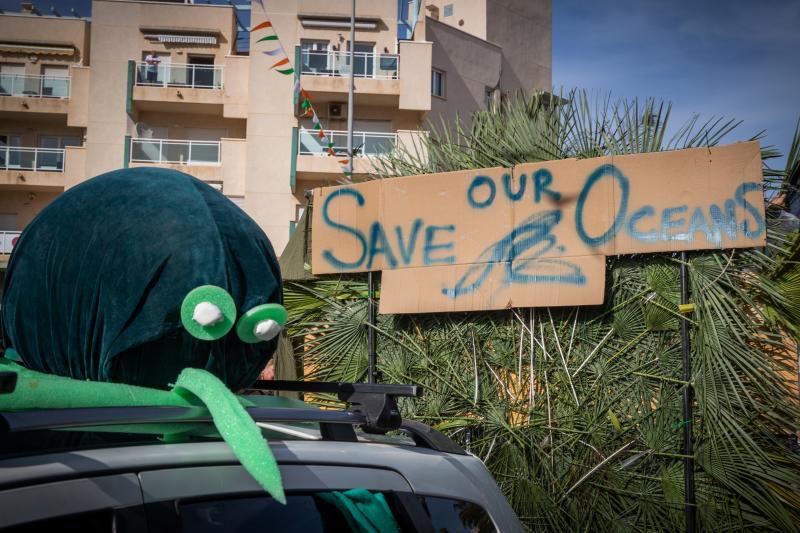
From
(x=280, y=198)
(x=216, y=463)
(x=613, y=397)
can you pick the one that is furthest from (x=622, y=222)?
(x=280, y=198)

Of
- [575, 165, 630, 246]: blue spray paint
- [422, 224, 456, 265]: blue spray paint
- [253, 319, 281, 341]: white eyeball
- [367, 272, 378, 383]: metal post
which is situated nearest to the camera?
[253, 319, 281, 341]: white eyeball

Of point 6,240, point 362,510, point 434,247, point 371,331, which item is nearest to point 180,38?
point 6,240

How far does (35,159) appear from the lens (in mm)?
30281

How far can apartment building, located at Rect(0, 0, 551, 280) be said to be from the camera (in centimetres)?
2898

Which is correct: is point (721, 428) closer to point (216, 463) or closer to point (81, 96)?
point (216, 463)

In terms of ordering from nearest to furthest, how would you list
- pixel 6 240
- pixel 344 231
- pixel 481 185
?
pixel 481 185 → pixel 344 231 → pixel 6 240

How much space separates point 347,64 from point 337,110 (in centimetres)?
179

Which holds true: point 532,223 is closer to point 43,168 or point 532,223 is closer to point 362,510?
point 362,510

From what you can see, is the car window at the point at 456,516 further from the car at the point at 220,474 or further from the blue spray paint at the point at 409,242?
the blue spray paint at the point at 409,242

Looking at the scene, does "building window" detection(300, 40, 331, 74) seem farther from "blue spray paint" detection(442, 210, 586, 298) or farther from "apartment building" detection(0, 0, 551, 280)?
"blue spray paint" detection(442, 210, 586, 298)

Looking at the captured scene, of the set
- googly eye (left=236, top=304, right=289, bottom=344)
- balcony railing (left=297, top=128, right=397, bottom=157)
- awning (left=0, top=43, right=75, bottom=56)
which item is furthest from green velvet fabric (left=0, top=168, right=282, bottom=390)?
awning (left=0, top=43, right=75, bottom=56)

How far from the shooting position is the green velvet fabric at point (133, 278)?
7.53 ft

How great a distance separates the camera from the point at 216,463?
1756 mm

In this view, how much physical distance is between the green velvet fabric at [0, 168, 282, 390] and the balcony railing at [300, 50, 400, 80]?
27290 mm
